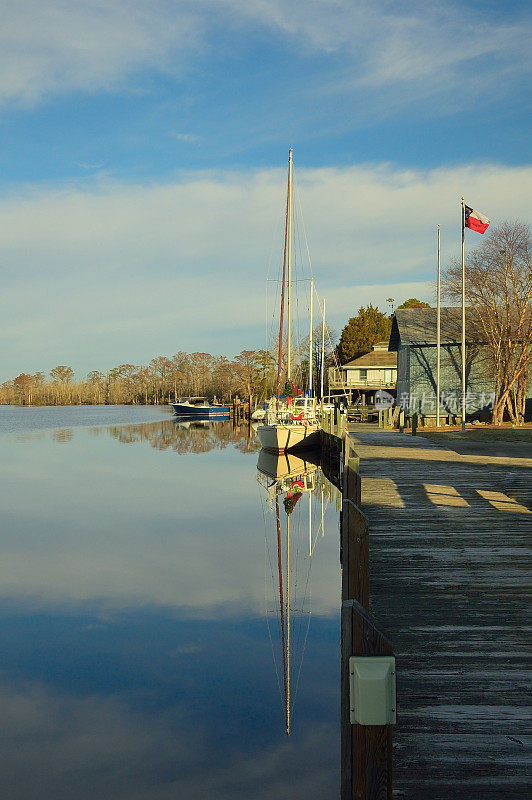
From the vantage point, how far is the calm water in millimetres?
7180

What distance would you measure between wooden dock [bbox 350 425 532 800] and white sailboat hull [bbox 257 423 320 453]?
23224mm

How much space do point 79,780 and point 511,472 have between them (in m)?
13.3

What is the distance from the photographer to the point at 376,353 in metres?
70.4

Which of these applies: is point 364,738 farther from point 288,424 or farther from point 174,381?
point 174,381

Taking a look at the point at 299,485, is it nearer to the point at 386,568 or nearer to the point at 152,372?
→ the point at 386,568

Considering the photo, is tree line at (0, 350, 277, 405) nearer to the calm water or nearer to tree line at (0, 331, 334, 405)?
tree line at (0, 331, 334, 405)

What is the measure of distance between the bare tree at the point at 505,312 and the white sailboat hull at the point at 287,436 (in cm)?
1253

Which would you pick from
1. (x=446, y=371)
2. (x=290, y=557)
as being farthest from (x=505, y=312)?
(x=290, y=557)

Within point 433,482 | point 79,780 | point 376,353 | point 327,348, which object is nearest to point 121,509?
point 433,482

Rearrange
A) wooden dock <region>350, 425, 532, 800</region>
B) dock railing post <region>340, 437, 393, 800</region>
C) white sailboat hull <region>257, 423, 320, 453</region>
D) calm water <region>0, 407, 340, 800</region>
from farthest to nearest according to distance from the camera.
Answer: white sailboat hull <region>257, 423, 320, 453</region>, calm water <region>0, 407, 340, 800</region>, wooden dock <region>350, 425, 532, 800</region>, dock railing post <region>340, 437, 393, 800</region>

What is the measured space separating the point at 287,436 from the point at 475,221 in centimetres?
1487

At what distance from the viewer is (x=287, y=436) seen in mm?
38594

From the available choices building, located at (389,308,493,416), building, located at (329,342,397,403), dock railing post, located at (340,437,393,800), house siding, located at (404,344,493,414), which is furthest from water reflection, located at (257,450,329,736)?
building, located at (329,342,397,403)

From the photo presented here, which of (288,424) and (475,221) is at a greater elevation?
(475,221)
